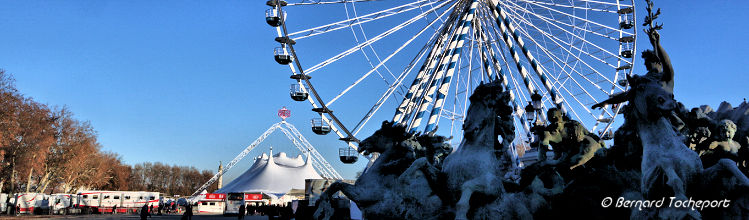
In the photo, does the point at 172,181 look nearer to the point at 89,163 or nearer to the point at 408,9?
the point at 89,163

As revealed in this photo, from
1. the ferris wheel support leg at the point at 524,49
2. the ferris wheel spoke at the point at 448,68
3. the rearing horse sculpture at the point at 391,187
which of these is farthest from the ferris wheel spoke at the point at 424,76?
the rearing horse sculpture at the point at 391,187

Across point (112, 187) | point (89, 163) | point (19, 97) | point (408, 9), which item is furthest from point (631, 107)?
point (112, 187)

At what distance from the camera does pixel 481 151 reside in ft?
17.4

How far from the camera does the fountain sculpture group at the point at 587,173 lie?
13.6 ft

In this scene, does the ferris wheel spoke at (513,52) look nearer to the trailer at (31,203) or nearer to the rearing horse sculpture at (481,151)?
the rearing horse sculpture at (481,151)

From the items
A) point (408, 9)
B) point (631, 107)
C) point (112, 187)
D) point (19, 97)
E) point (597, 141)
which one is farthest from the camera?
point (112, 187)

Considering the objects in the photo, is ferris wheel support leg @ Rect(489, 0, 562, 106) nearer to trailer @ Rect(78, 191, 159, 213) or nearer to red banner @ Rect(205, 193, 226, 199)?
red banner @ Rect(205, 193, 226, 199)

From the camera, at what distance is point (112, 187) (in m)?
60.1

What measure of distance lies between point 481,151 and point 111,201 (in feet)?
120

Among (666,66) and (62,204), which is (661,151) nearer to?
(666,66)

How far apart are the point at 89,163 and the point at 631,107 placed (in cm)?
4443

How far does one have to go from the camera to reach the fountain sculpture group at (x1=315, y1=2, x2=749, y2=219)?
163 inches

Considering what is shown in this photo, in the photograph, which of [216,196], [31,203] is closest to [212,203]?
[216,196]

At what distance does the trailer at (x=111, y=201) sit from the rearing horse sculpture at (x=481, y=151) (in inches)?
1421
